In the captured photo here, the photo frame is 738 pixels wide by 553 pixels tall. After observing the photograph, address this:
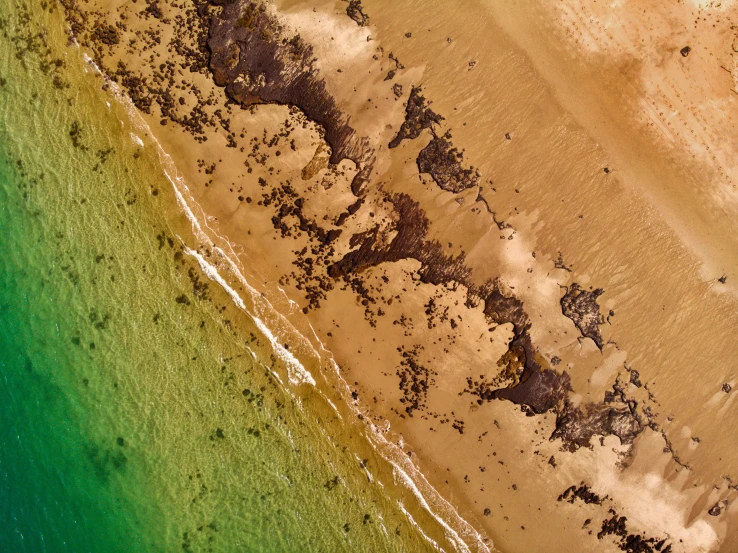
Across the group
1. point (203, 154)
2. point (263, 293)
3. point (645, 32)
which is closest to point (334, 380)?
point (263, 293)

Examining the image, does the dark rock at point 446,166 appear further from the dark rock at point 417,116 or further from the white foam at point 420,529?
the white foam at point 420,529

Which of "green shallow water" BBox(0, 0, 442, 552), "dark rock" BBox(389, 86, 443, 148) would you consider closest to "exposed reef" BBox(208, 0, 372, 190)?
"dark rock" BBox(389, 86, 443, 148)

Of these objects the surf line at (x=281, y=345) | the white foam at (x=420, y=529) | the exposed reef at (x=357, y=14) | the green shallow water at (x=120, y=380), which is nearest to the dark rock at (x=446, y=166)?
the exposed reef at (x=357, y=14)

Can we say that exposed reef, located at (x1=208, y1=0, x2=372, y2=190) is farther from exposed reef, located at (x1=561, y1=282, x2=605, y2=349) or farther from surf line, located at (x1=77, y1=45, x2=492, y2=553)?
exposed reef, located at (x1=561, y1=282, x2=605, y2=349)

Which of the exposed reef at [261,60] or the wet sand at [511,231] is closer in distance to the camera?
the wet sand at [511,231]

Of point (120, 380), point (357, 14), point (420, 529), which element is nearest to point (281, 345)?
point (120, 380)

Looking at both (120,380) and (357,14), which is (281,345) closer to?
(120,380)

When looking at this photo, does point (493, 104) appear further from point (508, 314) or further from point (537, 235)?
point (508, 314)
